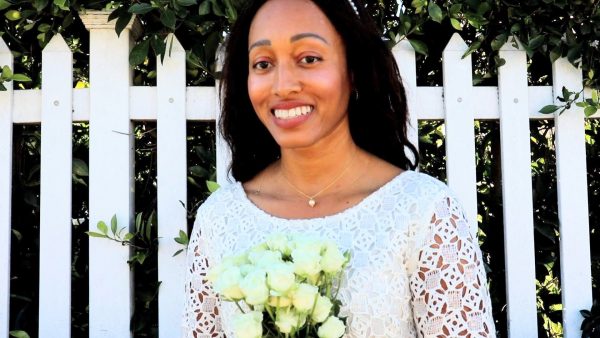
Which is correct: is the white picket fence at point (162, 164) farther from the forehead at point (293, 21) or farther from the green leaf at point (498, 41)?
the forehead at point (293, 21)

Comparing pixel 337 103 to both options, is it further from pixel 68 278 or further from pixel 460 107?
pixel 68 278

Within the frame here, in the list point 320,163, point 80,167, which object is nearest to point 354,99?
point 320,163

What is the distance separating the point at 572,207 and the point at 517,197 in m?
0.17

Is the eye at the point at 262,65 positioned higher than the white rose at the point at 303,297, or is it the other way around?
the eye at the point at 262,65

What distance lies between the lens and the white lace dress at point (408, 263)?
1.68 meters

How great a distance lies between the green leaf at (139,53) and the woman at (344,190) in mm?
493

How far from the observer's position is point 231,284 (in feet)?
4.55

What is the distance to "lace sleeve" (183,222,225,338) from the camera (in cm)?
198

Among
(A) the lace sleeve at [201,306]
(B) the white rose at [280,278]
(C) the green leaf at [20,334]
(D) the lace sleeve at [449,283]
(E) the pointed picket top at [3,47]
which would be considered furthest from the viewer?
(E) the pointed picket top at [3,47]

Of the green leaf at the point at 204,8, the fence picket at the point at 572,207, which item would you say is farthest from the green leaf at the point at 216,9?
the fence picket at the point at 572,207

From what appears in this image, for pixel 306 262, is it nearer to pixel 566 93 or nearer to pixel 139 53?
pixel 139 53

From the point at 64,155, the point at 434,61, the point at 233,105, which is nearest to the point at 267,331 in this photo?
the point at 233,105

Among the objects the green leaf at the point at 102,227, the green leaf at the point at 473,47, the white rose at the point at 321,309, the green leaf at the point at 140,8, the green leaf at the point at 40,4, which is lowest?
the white rose at the point at 321,309

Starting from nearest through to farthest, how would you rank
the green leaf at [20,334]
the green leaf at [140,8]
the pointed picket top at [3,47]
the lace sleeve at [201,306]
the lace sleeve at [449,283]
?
the lace sleeve at [449,283] < the lace sleeve at [201,306] < the green leaf at [140,8] < the green leaf at [20,334] < the pointed picket top at [3,47]
